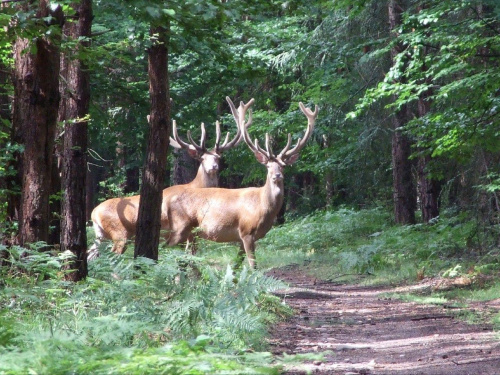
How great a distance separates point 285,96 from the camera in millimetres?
25656

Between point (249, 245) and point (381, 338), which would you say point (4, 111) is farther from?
point (381, 338)

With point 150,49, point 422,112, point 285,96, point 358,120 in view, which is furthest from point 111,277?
point 285,96

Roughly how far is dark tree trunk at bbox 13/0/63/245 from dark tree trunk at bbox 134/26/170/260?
7.64ft

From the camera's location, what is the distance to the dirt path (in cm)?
669

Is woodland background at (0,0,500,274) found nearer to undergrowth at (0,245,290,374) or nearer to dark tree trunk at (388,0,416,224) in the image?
dark tree trunk at (388,0,416,224)

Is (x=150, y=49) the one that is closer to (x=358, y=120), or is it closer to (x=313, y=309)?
(x=313, y=309)

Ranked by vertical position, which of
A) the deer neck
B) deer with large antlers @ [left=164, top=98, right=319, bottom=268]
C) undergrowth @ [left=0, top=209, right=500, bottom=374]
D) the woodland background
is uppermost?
the woodland background

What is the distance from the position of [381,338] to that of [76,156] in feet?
14.3

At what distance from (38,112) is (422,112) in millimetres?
10979

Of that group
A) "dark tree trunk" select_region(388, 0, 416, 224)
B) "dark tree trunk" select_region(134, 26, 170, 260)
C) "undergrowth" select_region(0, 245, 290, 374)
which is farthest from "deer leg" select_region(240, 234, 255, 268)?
"dark tree trunk" select_region(388, 0, 416, 224)

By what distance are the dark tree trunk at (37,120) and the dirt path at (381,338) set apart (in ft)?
8.70

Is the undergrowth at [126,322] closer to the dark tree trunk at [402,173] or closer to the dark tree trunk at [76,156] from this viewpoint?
the dark tree trunk at [76,156]

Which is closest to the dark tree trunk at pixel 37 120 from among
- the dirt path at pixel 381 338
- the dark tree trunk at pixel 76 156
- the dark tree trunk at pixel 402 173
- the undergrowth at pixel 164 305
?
the undergrowth at pixel 164 305

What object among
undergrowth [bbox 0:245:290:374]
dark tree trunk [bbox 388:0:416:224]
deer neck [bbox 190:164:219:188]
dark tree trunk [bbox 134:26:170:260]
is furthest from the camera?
dark tree trunk [bbox 388:0:416:224]
